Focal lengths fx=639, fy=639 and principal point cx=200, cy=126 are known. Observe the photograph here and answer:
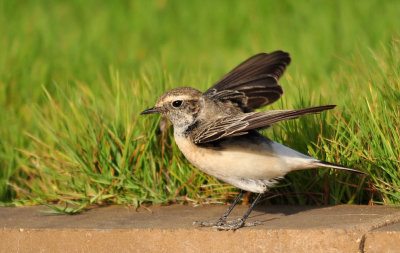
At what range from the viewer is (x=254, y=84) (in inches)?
231

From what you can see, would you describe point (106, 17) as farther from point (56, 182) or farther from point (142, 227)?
point (142, 227)

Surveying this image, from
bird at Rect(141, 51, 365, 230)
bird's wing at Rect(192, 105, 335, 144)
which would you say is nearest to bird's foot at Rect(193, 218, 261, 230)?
bird at Rect(141, 51, 365, 230)

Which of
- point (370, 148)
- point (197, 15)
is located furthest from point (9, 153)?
point (197, 15)

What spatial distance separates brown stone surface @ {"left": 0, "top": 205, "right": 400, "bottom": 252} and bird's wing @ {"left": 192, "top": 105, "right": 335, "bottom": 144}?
2.23 ft

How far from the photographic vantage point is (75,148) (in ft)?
19.6

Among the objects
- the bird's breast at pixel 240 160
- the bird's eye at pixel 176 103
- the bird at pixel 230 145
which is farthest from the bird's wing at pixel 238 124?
the bird's eye at pixel 176 103

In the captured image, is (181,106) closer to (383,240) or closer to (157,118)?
(157,118)

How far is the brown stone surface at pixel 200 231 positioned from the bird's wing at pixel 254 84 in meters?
0.97

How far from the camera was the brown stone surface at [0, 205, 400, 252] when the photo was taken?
4211 mm

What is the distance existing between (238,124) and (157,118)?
1428mm

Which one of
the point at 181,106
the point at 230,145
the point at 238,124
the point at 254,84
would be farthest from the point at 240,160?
the point at 254,84

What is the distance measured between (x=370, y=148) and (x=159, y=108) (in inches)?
68.5

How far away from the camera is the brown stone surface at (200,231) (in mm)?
4211

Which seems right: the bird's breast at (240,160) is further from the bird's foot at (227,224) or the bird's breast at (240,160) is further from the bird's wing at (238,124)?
the bird's foot at (227,224)
